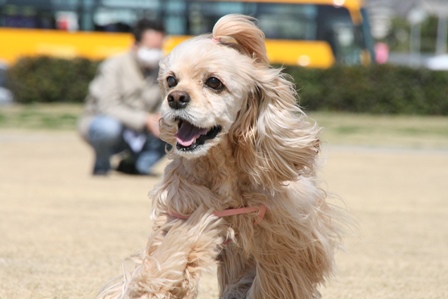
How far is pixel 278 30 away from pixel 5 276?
20832 millimetres

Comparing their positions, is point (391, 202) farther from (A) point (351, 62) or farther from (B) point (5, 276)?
(A) point (351, 62)

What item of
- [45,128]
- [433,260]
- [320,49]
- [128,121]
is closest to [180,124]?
[433,260]

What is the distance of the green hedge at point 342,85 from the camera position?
23250 millimetres

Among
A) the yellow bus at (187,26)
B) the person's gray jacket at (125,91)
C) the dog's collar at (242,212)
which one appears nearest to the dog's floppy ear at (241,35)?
the dog's collar at (242,212)

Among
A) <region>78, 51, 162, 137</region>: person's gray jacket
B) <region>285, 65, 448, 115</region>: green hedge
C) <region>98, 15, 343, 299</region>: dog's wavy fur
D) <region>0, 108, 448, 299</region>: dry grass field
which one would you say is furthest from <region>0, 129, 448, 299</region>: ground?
<region>285, 65, 448, 115</region>: green hedge

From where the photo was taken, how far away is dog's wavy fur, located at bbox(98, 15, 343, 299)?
364cm

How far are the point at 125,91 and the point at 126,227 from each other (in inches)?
128

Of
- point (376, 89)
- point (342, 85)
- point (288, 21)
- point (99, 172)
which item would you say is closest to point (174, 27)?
point (288, 21)

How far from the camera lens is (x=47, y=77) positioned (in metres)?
23.5

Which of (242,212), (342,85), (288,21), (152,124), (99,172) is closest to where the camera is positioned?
(242,212)

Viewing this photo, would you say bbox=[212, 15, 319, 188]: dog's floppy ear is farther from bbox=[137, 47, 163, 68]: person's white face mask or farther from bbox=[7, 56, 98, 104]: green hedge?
bbox=[7, 56, 98, 104]: green hedge

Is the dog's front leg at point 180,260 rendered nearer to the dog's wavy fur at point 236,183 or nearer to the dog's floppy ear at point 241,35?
the dog's wavy fur at point 236,183

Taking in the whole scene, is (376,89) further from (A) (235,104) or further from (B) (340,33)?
(A) (235,104)

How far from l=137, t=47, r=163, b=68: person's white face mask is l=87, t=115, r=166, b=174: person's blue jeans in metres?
0.68
